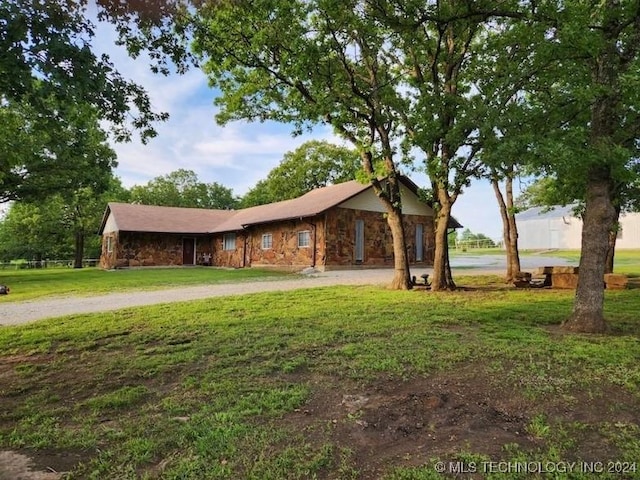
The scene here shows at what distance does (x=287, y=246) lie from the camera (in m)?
22.7

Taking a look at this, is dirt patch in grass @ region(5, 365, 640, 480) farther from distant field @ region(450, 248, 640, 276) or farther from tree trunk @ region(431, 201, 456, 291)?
distant field @ region(450, 248, 640, 276)

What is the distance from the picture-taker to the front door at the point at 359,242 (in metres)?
21.8

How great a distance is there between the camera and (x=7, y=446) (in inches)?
120

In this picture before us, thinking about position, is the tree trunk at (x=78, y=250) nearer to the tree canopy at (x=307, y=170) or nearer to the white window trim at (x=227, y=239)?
the white window trim at (x=227, y=239)

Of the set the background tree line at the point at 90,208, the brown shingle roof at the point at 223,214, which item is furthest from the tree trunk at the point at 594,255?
the background tree line at the point at 90,208

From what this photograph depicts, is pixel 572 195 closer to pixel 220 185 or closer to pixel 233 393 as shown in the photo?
pixel 233 393

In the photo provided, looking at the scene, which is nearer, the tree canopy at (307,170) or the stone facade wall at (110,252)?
the stone facade wall at (110,252)

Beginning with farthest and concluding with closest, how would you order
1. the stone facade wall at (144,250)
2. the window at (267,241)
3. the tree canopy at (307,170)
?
the tree canopy at (307,170) < the stone facade wall at (144,250) < the window at (267,241)

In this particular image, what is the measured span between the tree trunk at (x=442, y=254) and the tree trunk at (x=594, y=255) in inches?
220

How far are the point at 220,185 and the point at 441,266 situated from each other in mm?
48554

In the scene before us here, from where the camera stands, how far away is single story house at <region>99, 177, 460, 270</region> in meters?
21.1

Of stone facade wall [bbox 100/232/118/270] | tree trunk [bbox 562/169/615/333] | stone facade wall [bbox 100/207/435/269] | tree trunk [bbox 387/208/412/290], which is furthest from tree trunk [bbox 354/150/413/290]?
stone facade wall [bbox 100/232/118/270]

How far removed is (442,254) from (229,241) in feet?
59.9

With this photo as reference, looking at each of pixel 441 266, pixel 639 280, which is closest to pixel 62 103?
pixel 441 266
